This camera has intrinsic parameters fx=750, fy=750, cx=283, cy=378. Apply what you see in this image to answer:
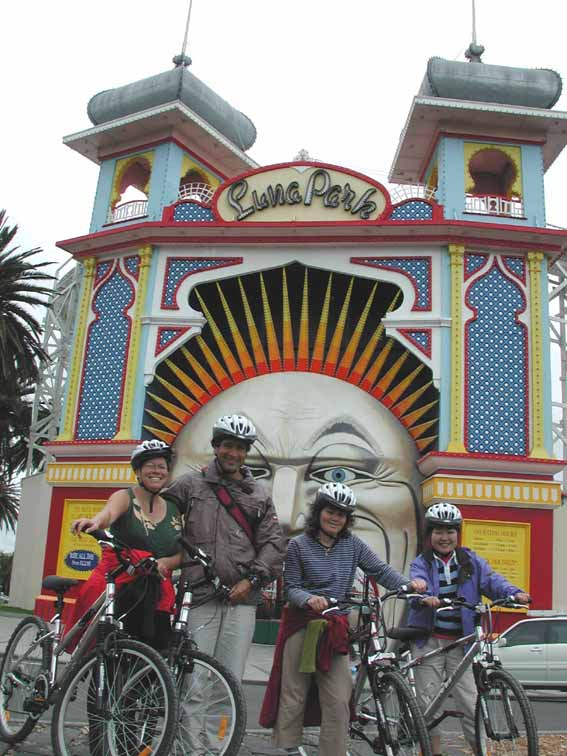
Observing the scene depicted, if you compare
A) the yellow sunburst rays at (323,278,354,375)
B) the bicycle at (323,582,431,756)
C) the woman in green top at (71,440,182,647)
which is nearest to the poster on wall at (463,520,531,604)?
the yellow sunburst rays at (323,278,354,375)

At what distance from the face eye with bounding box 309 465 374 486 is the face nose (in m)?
0.39

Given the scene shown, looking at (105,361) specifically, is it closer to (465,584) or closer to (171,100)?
(171,100)

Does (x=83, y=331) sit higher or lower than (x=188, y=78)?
lower

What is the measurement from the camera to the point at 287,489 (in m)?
14.1

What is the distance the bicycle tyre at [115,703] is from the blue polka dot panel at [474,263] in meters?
11.9

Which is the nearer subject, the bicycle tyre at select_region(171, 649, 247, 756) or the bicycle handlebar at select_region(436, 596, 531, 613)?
the bicycle tyre at select_region(171, 649, 247, 756)

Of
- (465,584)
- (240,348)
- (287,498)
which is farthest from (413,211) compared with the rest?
(465,584)

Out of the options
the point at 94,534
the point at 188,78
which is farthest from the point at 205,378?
the point at 94,534

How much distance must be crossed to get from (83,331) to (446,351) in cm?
759

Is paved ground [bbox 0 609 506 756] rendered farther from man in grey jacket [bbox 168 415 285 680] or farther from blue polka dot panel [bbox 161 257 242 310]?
blue polka dot panel [bbox 161 257 242 310]

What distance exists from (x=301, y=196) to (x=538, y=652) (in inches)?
373

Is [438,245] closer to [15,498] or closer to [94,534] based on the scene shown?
[94,534]

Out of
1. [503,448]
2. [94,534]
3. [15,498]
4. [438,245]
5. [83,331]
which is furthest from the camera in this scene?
[15,498]

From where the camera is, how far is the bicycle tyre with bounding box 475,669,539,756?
14.8 feet
